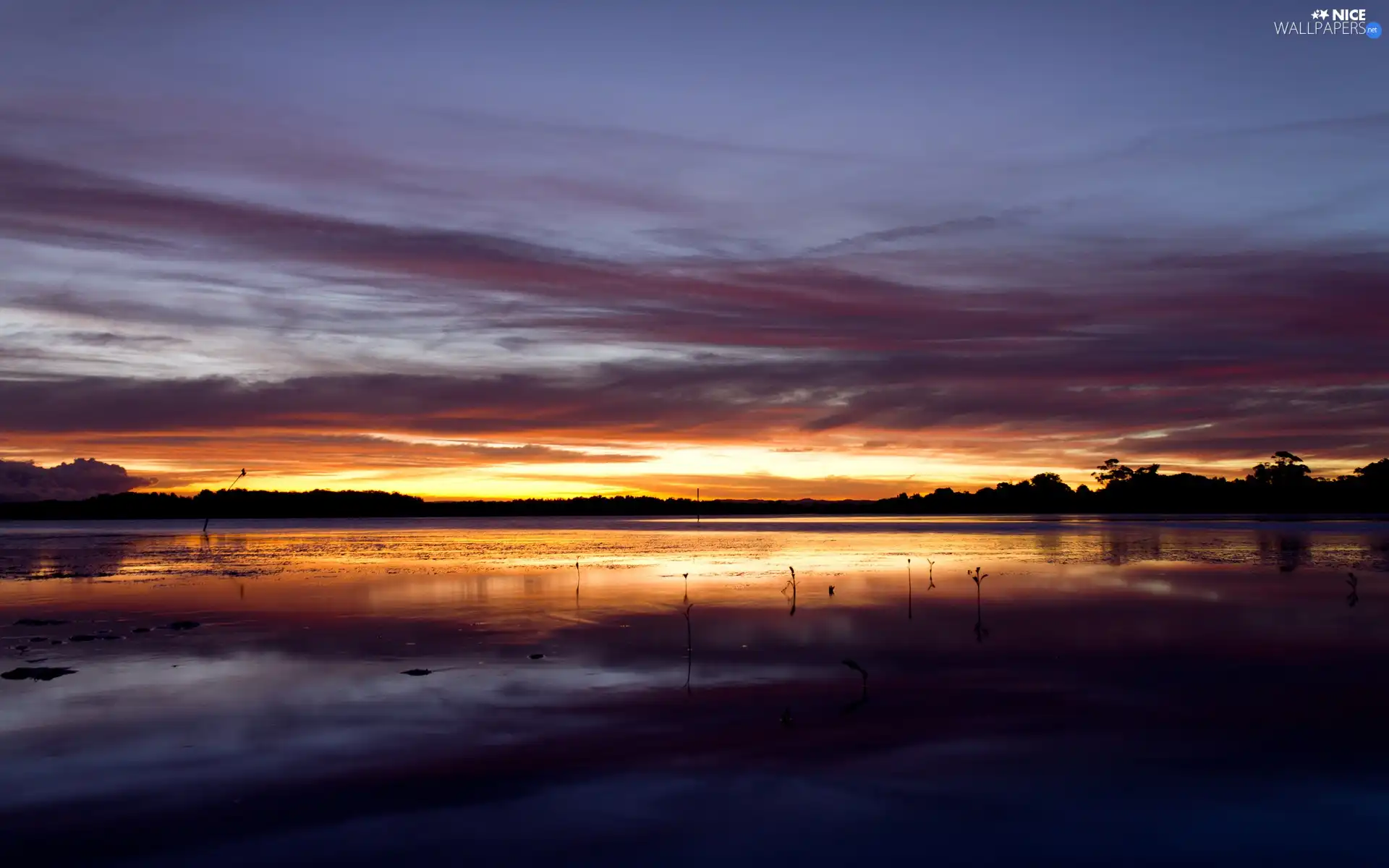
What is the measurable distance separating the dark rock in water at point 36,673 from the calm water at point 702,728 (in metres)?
0.33

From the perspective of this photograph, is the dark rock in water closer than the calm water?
No

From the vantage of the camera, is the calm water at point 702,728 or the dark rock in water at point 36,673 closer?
the calm water at point 702,728

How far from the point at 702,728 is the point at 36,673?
1365 cm

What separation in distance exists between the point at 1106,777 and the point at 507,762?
7.92 meters

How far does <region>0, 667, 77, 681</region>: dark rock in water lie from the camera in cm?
1907

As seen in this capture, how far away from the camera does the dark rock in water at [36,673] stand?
62.6ft

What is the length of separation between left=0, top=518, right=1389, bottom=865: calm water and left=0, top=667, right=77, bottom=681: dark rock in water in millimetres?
333

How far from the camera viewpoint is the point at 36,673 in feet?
63.7

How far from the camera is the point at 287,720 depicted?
52.4 ft

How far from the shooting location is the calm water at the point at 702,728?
10961 mm

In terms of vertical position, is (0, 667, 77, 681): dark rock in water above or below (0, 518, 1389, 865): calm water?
above

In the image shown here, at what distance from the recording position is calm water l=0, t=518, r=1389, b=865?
36.0 feet

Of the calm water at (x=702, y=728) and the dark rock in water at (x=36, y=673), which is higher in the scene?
the dark rock in water at (x=36, y=673)

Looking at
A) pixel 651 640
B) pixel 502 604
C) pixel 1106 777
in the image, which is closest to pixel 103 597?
pixel 502 604
